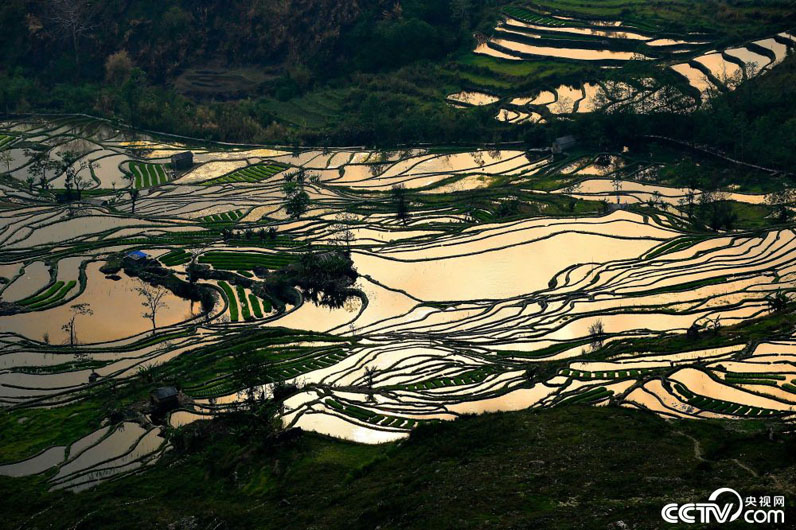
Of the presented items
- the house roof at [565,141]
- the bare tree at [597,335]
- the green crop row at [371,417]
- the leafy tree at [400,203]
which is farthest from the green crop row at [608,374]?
the house roof at [565,141]

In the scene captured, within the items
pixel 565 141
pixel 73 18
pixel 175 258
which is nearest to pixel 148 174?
pixel 175 258

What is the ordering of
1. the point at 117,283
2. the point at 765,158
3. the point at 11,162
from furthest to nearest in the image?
1. the point at 11,162
2. the point at 765,158
3. the point at 117,283

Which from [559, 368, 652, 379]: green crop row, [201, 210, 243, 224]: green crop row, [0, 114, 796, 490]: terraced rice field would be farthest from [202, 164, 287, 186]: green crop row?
[559, 368, 652, 379]: green crop row

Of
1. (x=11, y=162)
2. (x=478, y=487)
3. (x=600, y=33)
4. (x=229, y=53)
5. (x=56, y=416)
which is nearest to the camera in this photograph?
(x=478, y=487)

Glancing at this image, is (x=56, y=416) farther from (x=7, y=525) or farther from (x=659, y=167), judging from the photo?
(x=659, y=167)

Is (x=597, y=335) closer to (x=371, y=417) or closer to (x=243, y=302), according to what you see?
(x=371, y=417)

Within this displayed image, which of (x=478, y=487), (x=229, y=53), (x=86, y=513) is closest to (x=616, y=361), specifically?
(x=478, y=487)
